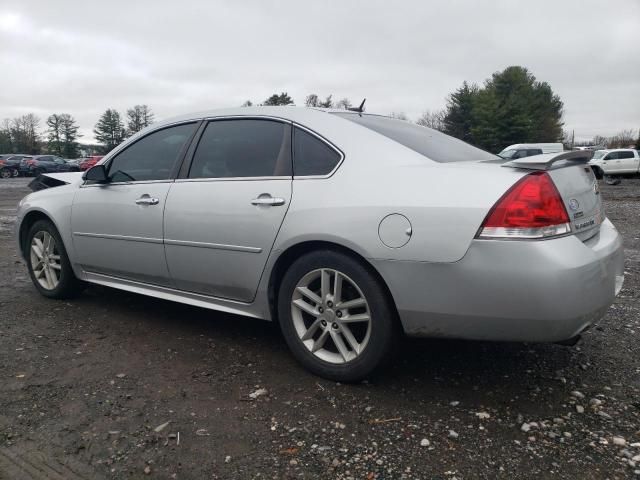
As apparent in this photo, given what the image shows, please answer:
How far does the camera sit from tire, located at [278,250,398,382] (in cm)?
261

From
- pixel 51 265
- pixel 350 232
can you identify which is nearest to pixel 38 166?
pixel 51 265

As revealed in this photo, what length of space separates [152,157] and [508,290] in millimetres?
2682

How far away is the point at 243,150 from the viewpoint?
3.31m

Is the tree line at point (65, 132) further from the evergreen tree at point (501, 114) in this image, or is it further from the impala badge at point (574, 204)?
the impala badge at point (574, 204)

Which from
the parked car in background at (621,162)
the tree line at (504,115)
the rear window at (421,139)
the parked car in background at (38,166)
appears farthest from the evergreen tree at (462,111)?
the rear window at (421,139)

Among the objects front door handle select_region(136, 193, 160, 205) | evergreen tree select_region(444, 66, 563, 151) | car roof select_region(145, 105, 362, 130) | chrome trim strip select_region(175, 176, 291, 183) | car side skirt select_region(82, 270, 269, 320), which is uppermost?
evergreen tree select_region(444, 66, 563, 151)

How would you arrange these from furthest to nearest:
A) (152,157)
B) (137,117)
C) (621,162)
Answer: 1. (137,117)
2. (621,162)
3. (152,157)

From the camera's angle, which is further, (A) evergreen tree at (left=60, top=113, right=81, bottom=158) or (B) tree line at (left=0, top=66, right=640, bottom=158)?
(A) evergreen tree at (left=60, top=113, right=81, bottom=158)

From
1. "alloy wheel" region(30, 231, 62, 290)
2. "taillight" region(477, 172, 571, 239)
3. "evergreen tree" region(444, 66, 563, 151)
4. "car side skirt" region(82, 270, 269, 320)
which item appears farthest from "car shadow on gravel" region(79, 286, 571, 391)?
"evergreen tree" region(444, 66, 563, 151)

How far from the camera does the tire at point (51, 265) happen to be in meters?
4.34

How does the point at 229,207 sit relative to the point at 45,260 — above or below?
above

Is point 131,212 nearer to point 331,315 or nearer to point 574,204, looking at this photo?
point 331,315

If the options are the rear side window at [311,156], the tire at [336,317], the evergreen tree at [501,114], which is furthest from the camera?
the evergreen tree at [501,114]

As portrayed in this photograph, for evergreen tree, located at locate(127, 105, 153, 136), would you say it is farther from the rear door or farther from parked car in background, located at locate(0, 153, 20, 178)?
the rear door
